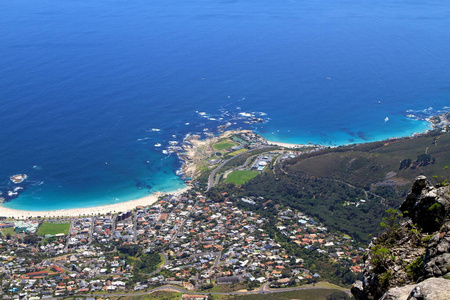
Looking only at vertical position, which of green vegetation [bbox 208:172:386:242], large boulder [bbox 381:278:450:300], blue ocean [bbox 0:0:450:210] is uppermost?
blue ocean [bbox 0:0:450:210]

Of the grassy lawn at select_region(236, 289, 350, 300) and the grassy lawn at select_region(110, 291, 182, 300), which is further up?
the grassy lawn at select_region(110, 291, 182, 300)

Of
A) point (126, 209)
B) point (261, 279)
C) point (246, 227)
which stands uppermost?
point (126, 209)

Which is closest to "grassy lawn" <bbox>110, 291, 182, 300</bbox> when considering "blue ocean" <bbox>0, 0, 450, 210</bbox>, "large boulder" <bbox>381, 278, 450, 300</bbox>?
"blue ocean" <bbox>0, 0, 450, 210</bbox>

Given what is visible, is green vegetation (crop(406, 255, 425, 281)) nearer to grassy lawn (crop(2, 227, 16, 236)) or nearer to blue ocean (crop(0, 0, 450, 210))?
grassy lawn (crop(2, 227, 16, 236))

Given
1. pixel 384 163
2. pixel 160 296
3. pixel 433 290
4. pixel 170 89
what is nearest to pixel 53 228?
pixel 160 296

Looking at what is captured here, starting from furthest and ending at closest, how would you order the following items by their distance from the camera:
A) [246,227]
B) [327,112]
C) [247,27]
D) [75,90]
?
1. [247,27]
2. [75,90]
3. [327,112]
4. [246,227]

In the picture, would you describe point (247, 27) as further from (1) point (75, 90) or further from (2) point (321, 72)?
(1) point (75, 90)

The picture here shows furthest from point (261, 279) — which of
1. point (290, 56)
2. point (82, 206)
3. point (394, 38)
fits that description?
point (394, 38)

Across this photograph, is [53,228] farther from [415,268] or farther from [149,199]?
[415,268]
